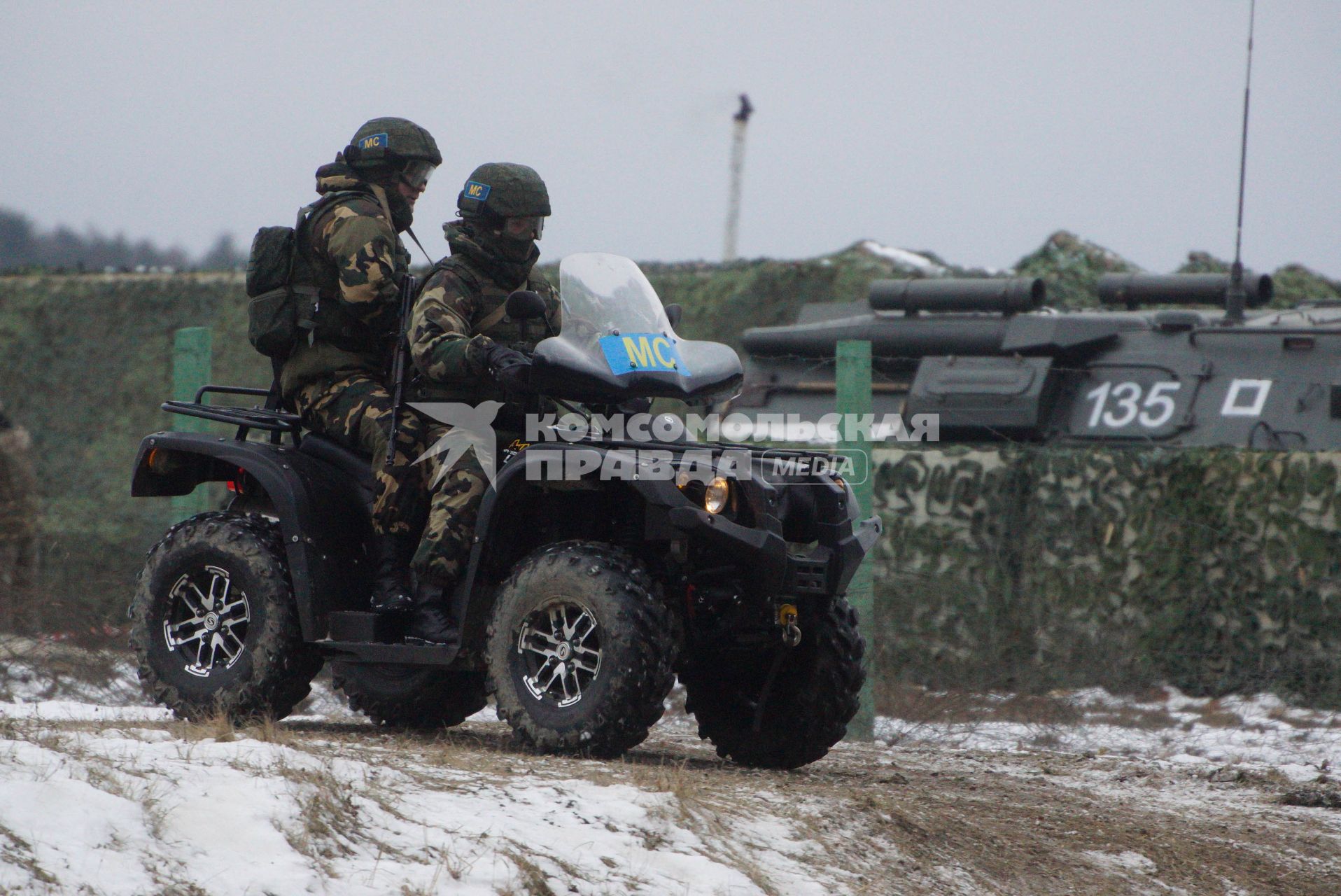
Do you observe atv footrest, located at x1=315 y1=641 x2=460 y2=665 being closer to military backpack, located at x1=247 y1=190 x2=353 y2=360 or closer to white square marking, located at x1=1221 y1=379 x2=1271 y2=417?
military backpack, located at x1=247 y1=190 x2=353 y2=360

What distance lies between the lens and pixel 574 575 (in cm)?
590

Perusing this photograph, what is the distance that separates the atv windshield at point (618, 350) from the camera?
6.16m

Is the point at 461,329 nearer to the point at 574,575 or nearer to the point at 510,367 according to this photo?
the point at 510,367

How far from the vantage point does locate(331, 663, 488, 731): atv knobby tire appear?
687 cm

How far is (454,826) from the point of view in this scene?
171 inches

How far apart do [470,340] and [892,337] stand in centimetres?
786

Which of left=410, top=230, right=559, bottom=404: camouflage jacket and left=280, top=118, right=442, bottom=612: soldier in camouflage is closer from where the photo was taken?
left=410, top=230, right=559, bottom=404: camouflage jacket

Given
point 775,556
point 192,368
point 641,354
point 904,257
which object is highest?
point 904,257

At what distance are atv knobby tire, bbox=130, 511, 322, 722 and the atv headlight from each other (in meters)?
1.81

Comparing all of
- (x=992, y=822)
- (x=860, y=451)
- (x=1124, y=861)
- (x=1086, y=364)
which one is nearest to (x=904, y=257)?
(x=1086, y=364)

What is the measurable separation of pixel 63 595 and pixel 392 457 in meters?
4.49

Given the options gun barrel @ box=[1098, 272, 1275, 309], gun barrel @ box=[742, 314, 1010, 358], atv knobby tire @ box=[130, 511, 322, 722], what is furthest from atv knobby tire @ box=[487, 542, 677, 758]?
gun barrel @ box=[1098, 272, 1275, 309]

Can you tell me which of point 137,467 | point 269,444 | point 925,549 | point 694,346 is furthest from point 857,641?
point 925,549

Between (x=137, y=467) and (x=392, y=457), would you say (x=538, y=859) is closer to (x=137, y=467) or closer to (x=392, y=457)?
(x=392, y=457)
